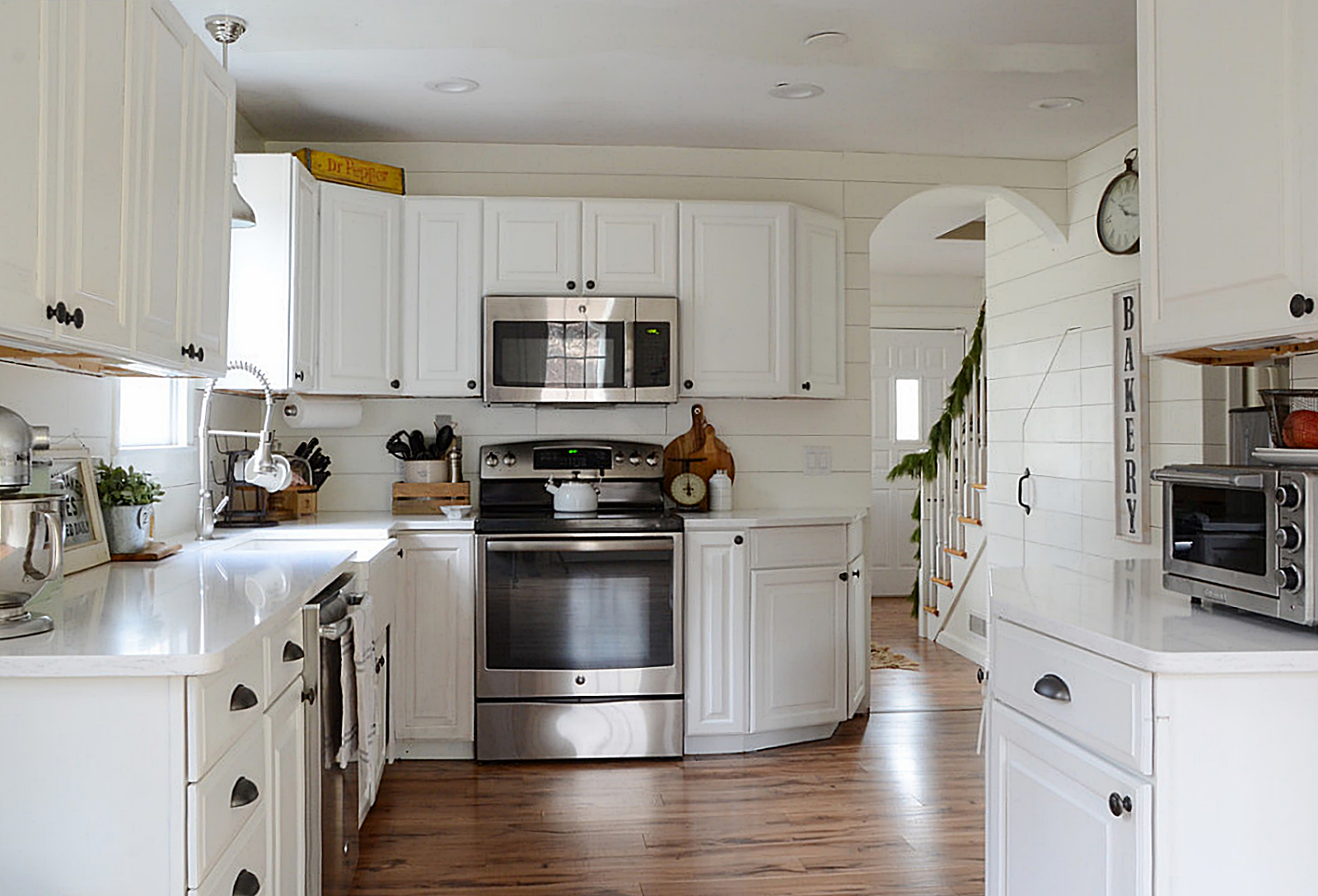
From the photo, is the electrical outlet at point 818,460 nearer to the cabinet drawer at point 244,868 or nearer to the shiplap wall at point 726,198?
the shiplap wall at point 726,198

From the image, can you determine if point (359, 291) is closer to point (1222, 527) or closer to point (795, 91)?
point (795, 91)

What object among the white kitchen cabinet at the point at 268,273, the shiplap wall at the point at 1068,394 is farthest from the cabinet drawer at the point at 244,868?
the shiplap wall at the point at 1068,394

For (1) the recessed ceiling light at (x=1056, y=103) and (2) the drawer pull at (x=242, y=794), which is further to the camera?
(1) the recessed ceiling light at (x=1056, y=103)

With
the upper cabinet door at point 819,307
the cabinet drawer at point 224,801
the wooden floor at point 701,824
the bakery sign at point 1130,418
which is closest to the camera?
the cabinet drawer at point 224,801

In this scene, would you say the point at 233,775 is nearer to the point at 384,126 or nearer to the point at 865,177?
the point at 384,126

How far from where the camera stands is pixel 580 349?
4.38 m

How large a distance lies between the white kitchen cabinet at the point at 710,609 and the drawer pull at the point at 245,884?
2.39 m

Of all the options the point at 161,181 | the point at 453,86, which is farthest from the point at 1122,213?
the point at 161,181

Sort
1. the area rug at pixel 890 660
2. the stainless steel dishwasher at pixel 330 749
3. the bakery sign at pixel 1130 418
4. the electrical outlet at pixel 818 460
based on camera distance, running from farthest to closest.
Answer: the area rug at pixel 890 660, the electrical outlet at pixel 818 460, the bakery sign at pixel 1130 418, the stainless steel dishwasher at pixel 330 749

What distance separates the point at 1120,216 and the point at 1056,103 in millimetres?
556

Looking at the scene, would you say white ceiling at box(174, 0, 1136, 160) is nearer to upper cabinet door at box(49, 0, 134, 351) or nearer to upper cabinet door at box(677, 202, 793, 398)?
upper cabinet door at box(677, 202, 793, 398)

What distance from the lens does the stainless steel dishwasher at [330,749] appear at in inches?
96.3

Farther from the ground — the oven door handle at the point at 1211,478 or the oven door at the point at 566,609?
the oven door handle at the point at 1211,478

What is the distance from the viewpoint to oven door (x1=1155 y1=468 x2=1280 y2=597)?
1.85 meters
